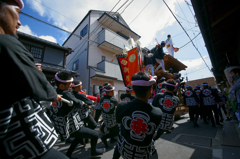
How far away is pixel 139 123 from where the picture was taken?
5.24 feet

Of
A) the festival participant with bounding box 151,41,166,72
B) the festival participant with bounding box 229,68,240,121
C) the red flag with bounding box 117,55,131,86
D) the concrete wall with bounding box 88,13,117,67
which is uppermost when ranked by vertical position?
the concrete wall with bounding box 88,13,117,67

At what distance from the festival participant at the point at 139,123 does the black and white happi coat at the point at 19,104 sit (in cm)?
107

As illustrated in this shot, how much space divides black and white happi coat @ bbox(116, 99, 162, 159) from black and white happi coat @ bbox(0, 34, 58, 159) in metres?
1.07

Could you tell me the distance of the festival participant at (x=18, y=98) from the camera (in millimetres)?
768

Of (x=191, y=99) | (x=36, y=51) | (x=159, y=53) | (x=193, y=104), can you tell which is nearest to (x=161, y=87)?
(x=191, y=99)

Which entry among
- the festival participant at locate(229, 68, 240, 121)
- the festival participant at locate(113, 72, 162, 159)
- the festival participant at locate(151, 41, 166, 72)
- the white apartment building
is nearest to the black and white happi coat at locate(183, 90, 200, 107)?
the festival participant at locate(229, 68, 240, 121)

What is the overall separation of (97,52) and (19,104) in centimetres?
1300

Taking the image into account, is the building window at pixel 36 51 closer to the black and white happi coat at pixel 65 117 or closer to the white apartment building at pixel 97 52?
the white apartment building at pixel 97 52

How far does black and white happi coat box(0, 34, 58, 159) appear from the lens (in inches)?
30.1

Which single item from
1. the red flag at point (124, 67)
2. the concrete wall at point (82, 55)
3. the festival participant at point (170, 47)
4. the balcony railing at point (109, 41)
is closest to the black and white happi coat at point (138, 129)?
the red flag at point (124, 67)

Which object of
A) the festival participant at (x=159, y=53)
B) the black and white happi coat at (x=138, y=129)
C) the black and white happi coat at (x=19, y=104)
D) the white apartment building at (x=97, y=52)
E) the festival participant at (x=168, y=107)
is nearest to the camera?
the black and white happi coat at (x=19, y=104)

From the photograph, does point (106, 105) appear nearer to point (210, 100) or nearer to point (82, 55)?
point (210, 100)

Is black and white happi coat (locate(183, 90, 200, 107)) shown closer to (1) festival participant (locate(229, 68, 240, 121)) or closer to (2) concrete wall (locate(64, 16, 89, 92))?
(1) festival participant (locate(229, 68, 240, 121))

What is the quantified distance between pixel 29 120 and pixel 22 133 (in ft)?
0.33
